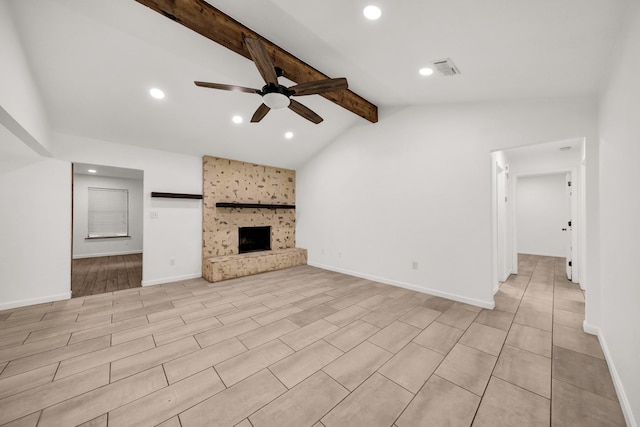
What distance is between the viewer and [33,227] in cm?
335

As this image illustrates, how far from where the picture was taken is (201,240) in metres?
4.84

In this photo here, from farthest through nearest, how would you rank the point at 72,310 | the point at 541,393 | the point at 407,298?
the point at 407,298, the point at 72,310, the point at 541,393

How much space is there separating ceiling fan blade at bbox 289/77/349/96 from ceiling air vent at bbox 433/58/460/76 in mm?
970

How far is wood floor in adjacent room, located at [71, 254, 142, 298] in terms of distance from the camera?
13.5ft

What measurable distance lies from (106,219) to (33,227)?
455cm

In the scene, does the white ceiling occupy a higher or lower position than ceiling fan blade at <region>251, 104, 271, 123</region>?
higher

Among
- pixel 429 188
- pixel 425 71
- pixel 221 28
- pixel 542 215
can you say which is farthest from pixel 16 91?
pixel 542 215

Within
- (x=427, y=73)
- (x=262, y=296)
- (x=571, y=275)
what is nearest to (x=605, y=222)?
(x=427, y=73)

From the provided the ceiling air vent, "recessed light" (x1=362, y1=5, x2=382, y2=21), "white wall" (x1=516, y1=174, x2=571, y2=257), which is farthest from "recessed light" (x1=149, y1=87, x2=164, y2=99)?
"white wall" (x1=516, y1=174, x2=571, y2=257)

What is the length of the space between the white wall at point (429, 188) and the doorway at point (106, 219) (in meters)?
5.19

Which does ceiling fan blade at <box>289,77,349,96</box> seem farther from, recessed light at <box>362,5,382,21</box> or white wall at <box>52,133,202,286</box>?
white wall at <box>52,133,202,286</box>

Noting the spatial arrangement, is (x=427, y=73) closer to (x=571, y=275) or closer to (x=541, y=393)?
(x=541, y=393)

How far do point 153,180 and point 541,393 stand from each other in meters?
5.61

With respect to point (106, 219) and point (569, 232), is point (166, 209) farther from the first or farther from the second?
point (569, 232)
